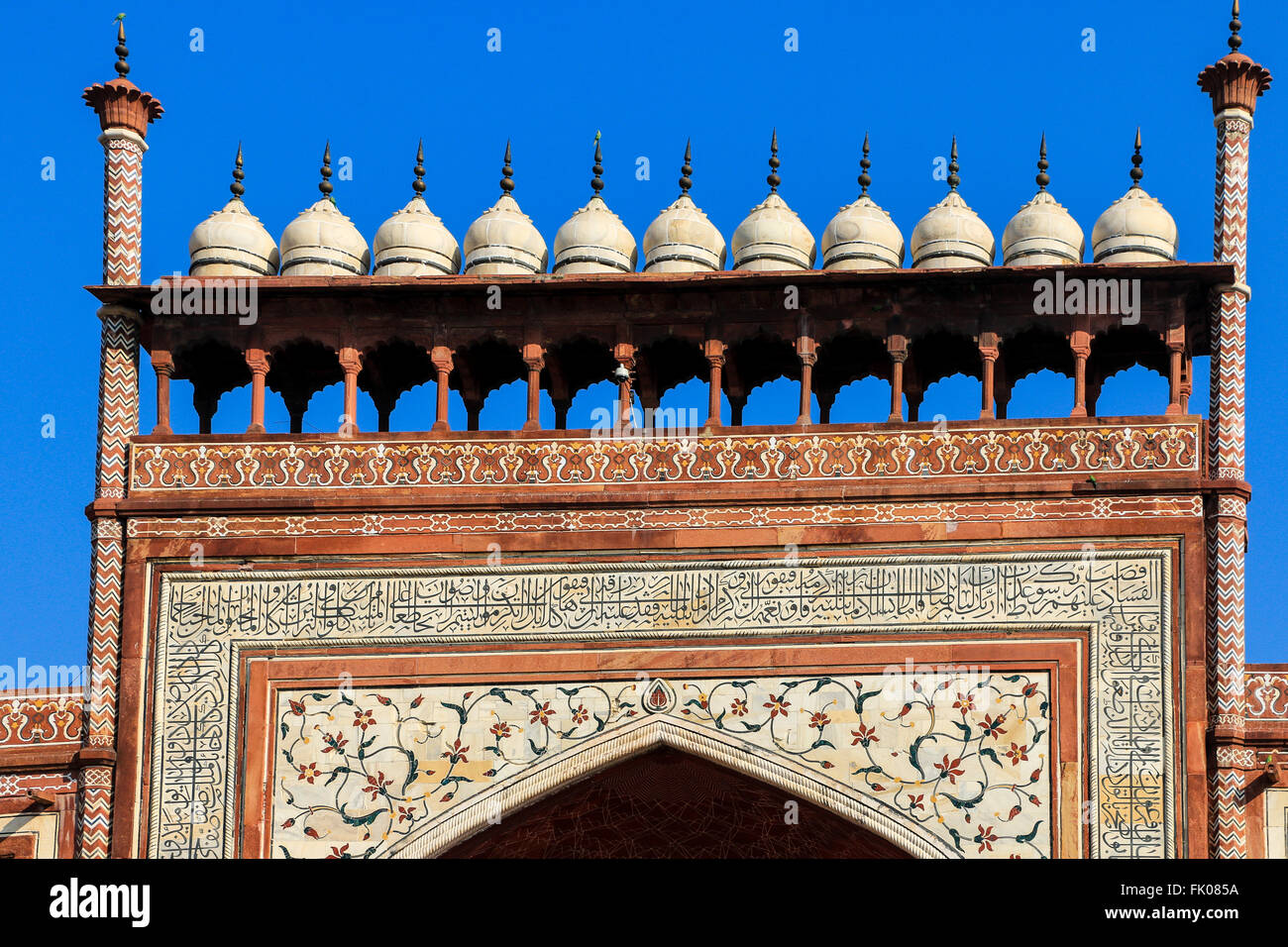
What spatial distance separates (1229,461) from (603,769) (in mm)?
3569

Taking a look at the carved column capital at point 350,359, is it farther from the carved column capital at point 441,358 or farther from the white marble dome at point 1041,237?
the white marble dome at point 1041,237

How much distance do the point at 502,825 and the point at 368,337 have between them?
273cm

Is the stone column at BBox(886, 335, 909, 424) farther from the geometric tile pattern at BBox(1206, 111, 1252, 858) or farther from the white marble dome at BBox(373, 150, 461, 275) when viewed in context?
the white marble dome at BBox(373, 150, 461, 275)

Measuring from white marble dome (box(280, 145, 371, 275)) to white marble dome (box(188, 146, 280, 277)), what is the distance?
0.13 m

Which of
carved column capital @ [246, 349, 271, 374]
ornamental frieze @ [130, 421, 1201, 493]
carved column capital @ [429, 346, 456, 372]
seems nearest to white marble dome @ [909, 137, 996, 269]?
ornamental frieze @ [130, 421, 1201, 493]

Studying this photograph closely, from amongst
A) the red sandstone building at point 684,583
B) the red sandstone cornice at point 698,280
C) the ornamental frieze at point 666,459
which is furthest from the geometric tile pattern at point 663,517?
the red sandstone cornice at point 698,280

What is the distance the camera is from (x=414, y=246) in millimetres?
13906

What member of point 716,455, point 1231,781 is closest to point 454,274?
point 716,455

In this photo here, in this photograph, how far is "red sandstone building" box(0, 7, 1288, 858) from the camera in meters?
12.8

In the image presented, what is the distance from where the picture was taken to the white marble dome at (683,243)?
45.3ft

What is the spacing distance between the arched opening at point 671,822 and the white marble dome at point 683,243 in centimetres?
265

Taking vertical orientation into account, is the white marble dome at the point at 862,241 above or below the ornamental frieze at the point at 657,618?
above

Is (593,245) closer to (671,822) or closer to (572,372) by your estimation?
(572,372)

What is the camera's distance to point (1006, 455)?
13211 mm
